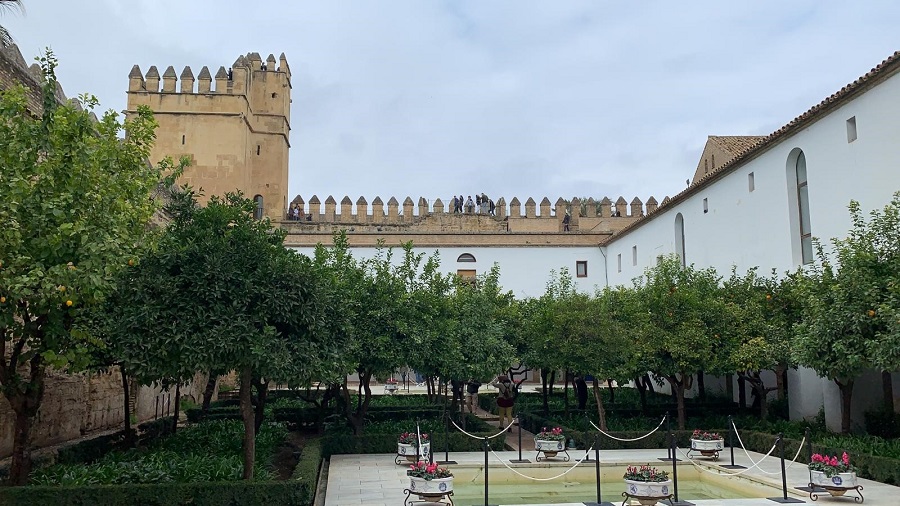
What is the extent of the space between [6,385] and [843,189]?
15.5 m

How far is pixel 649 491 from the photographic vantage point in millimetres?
9312

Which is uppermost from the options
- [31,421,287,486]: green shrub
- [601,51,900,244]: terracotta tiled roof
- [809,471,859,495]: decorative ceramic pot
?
[601,51,900,244]: terracotta tiled roof

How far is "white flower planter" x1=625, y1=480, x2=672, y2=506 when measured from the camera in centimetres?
926

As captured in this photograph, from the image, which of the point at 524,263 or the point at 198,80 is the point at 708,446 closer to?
the point at 524,263

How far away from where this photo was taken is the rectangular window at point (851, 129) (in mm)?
14742

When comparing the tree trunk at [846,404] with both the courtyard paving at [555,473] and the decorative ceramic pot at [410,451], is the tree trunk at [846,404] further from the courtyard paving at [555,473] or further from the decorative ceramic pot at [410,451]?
the decorative ceramic pot at [410,451]

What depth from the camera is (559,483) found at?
13.0 meters

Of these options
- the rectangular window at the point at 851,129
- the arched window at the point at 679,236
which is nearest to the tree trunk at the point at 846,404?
the rectangular window at the point at 851,129

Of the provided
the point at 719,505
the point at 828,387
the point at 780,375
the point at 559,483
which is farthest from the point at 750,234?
the point at 719,505

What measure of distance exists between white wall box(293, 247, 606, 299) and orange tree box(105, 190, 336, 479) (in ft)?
79.8

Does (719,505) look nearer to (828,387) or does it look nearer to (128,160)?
(828,387)

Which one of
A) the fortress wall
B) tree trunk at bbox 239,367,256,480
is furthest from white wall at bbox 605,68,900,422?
the fortress wall

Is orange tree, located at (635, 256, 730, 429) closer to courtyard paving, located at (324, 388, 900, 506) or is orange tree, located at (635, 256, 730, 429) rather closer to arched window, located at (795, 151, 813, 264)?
courtyard paving, located at (324, 388, 900, 506)

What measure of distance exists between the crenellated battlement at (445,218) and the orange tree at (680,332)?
1841cm
